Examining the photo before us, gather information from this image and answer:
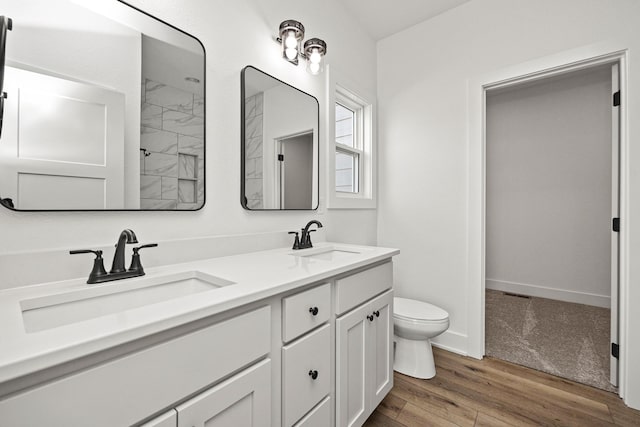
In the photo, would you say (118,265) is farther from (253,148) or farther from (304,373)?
(253,148)

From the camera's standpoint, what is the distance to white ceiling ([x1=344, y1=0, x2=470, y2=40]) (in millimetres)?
2209

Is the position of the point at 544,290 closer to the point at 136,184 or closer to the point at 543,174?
the point at 543,174

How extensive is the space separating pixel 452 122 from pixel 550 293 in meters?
2.66

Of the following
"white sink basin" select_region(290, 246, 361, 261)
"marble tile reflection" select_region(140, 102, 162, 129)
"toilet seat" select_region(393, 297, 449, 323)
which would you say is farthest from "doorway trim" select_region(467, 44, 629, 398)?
"marble tile reflection" select_region(140, 102, 162, 129)

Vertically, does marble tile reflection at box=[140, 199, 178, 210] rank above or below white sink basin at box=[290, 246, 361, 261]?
above

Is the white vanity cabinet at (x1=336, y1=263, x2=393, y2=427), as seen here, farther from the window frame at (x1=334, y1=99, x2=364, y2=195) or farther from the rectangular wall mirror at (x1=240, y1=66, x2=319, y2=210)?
the window frame at (x1=334, y1=99, x2=364, y2=195)

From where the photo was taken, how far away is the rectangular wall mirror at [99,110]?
2.86ft

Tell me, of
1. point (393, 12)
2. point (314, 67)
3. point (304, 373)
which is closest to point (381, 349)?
point (304, 373)

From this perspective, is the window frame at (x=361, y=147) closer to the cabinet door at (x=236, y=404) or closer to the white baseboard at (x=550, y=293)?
the cabinet door at (x=236, y=404)

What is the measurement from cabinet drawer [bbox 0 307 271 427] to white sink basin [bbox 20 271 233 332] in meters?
0.21

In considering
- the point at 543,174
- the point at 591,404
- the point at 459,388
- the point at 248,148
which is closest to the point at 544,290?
the point at 543,174

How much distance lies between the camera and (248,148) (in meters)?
1.50

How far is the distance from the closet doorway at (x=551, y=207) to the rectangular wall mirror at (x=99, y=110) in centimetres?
280

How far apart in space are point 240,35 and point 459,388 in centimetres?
240
